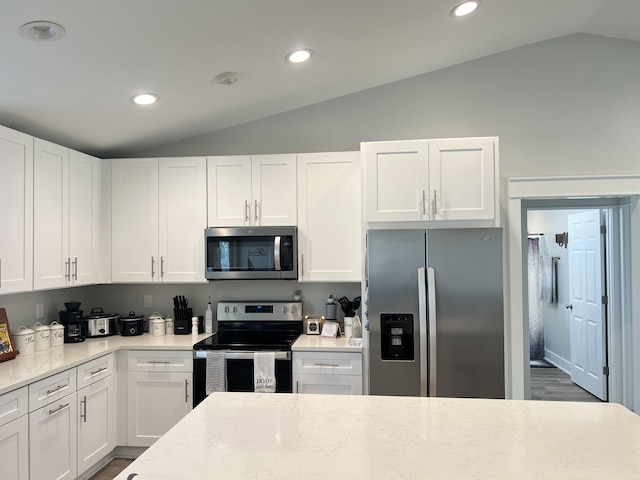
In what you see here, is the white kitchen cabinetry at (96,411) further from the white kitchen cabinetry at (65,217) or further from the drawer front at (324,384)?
the drawer front at (324,384)

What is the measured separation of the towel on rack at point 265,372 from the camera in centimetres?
289

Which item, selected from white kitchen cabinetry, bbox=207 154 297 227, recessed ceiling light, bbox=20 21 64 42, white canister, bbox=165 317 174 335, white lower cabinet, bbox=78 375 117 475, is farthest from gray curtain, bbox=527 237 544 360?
recessed ceiling light, bbox=20 21 64 42

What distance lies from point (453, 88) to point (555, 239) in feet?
10.4

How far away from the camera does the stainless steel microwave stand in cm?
318

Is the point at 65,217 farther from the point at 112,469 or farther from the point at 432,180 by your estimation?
the point at 432,180

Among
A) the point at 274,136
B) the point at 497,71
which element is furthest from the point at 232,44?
the point at 497,71

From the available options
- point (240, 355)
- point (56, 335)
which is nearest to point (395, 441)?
point (240, 355)

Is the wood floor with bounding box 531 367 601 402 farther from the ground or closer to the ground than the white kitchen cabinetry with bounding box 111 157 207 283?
closer to the ground

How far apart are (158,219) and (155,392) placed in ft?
4.33

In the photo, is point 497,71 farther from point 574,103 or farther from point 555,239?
point 555,239

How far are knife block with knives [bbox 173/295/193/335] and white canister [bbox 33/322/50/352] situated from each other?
0.89 metres

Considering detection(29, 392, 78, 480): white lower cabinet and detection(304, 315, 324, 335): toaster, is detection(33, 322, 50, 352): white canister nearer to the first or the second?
detection(29, 392, 78, 480): white lower cabinet

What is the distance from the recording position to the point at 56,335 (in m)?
3.01

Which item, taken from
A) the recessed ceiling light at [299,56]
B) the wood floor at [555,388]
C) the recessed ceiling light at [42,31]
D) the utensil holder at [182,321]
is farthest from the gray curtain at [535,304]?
the recessed ceiling light at [42,31]
